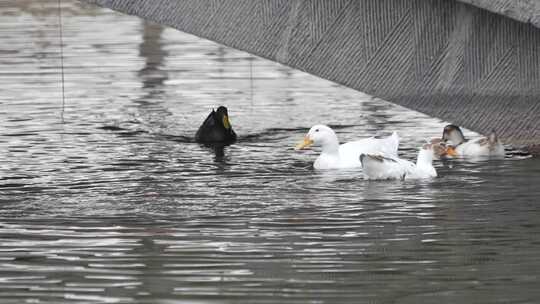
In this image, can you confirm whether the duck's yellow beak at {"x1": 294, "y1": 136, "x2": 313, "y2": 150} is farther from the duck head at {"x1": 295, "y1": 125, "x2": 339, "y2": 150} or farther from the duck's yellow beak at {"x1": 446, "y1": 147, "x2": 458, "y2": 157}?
the duck's yellow beak at {"x1": 446, "y1": 147, "x2": 458, "y2": 157}

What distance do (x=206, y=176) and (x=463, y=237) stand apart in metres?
4.24

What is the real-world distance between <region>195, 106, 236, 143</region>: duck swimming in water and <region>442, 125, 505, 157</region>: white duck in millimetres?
2594

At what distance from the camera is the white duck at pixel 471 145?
669 inches

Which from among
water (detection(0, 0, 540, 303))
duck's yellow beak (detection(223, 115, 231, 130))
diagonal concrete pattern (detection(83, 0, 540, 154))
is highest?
diagonal concrete pattern (detection(83, 0, 540, 154))

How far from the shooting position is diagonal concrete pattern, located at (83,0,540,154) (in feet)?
53.3

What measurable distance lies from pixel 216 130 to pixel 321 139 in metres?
2.56

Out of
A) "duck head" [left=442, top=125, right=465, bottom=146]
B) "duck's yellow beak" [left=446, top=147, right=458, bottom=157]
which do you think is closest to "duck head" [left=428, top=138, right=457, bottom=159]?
"duck's yellow beak" [left=446, top=147, right=458, bottom=157]

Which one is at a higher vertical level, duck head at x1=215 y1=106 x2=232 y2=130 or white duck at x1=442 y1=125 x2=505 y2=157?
duck head at x1=215 y1=106 x2=232 y2=130

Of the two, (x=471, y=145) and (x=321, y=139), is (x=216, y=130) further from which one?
(x=471, y=145)

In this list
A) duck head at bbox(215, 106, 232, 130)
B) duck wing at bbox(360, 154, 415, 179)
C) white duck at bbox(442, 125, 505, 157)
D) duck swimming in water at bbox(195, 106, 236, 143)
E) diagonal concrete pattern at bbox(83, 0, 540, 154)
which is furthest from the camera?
duck head at bbox(215, 106, 232, 130)

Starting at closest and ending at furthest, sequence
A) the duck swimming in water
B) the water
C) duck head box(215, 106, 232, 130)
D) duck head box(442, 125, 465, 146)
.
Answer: the water < duck head box(442, 125, 465, 146) < the duck swimming in water < duck head box(215, 106, 232, 130)

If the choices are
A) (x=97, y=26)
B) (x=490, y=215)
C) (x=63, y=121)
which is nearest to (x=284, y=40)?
(x=490, y=215)

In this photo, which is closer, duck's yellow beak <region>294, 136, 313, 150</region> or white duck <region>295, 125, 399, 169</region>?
white duck <region>295, 125, 399, 169</region>

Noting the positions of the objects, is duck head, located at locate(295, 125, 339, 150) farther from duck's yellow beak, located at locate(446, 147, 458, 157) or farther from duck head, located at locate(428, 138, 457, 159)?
duck's yellow beak, located at locate(446, 147, 458, 157)
